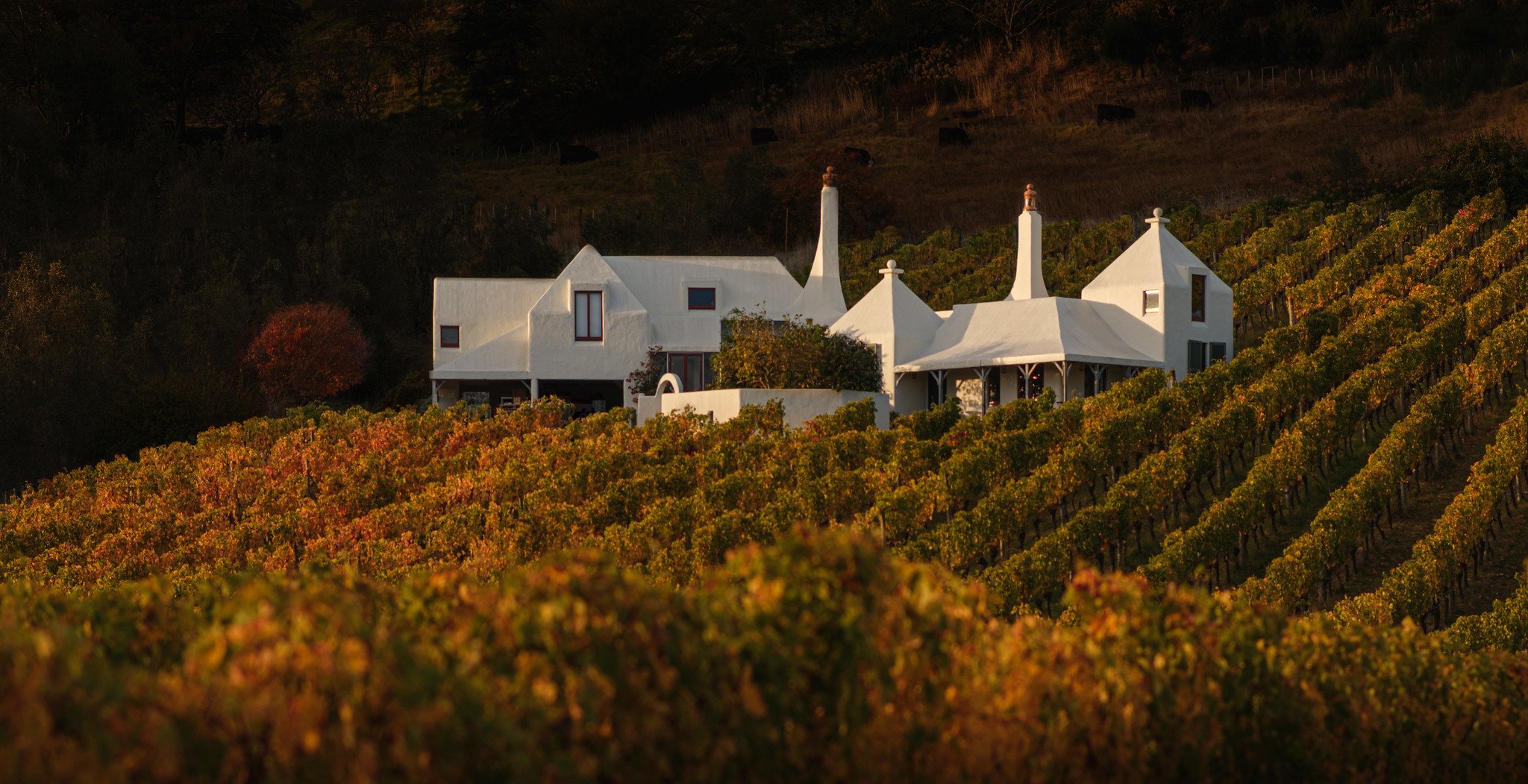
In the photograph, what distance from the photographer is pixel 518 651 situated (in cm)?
696

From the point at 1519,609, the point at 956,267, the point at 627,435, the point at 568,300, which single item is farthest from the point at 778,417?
the point at 956,267

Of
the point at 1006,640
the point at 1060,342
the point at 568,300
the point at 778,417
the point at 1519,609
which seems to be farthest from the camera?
the point at 568,300

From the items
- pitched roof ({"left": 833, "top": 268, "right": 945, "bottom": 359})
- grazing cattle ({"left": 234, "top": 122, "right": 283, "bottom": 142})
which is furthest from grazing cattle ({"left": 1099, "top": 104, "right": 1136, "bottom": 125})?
grazing cattle ({"left": 234, "top": 122, "right": 283, "bottom": 142})

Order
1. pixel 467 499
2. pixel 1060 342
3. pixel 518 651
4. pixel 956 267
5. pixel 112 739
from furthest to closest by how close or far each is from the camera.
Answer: pixel 956 267 < pixel 1060 342 < pixel 467 499 < pixel 518 651 < pixel 112 739

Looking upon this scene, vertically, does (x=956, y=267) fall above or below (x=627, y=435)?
above

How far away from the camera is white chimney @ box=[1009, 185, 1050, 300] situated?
36438 mm

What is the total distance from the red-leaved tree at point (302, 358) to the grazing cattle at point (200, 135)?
87.1 feet

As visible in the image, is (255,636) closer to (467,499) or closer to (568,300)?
(467,499)

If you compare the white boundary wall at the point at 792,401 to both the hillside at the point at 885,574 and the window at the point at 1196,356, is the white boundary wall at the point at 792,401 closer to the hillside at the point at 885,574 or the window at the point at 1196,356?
the hillside at the point at 885,574

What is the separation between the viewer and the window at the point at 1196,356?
115 feet

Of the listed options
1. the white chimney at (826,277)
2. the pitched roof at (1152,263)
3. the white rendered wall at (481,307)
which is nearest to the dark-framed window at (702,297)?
the white chimney at (826,277)

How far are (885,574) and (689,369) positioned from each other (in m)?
31.3

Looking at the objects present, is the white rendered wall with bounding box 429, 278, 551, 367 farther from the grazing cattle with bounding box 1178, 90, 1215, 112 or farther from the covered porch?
the grazing cattle with bounding box 1178, 90, 1215, 112

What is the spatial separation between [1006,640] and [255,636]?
→ 4194 mm
